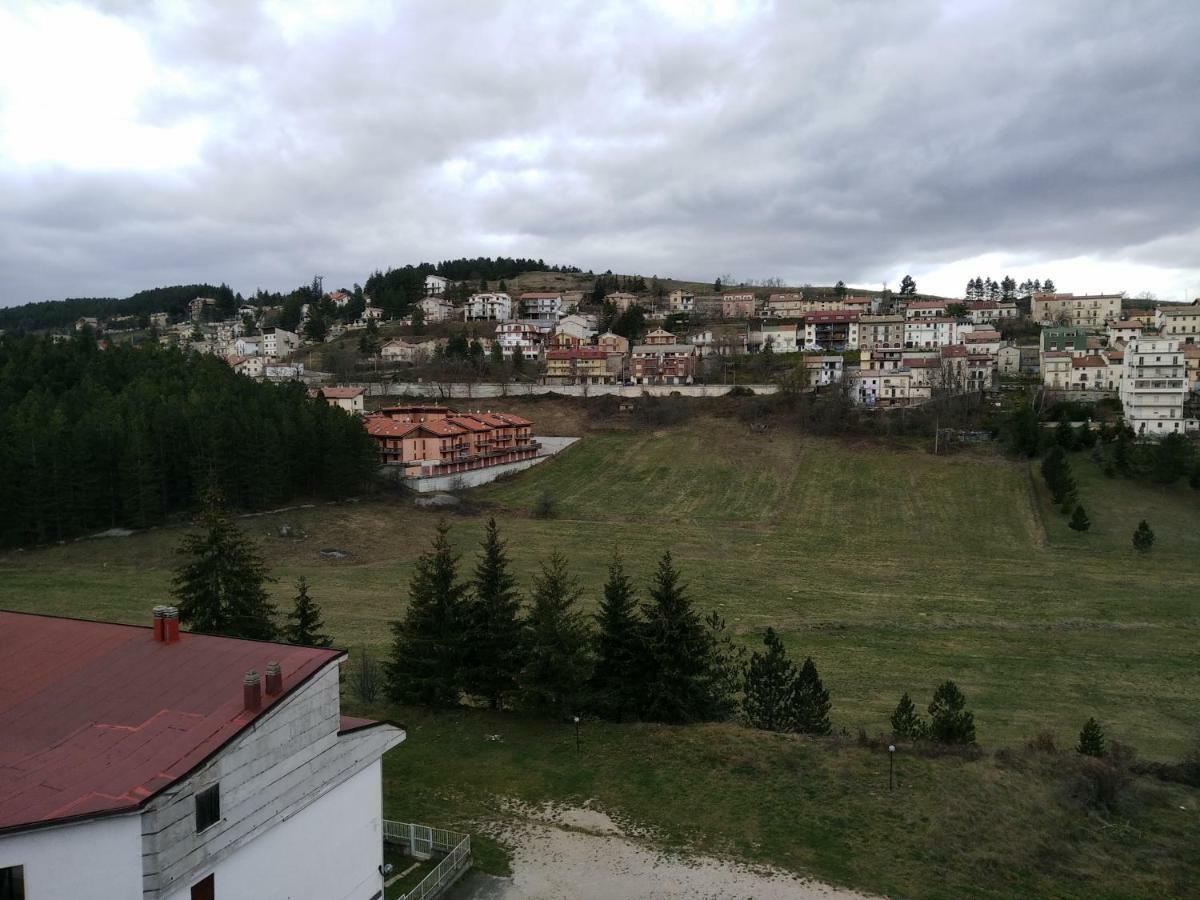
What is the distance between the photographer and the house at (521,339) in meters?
104

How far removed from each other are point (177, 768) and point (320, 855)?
3159mm

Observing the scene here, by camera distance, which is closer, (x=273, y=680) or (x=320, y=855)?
(x=273, y=680)

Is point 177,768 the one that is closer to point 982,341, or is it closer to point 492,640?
point 492,640

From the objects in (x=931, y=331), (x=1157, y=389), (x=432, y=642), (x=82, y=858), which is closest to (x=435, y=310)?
(x=931, y=331)

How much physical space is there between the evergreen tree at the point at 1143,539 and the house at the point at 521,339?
7327 cm

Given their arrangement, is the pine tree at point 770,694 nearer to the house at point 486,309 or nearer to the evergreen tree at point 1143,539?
the evergreen tree at point 1143,539

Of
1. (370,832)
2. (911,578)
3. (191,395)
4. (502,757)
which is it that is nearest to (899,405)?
(911,578)

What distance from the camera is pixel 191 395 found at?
5450 cm

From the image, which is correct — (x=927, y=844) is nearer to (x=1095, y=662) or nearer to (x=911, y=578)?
(x=1095, y=662)

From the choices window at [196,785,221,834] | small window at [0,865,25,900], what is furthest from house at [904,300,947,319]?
small window at [0,865,25,900]

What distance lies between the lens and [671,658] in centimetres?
1845

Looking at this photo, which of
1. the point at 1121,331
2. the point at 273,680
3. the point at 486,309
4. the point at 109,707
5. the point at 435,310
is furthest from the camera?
the point at 486,309

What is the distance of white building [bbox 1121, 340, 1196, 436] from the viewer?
61.6 m

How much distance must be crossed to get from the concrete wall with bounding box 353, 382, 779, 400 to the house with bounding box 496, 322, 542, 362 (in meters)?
18.3
